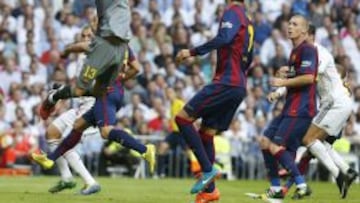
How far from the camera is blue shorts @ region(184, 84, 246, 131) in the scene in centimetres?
1397

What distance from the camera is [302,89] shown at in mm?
16016

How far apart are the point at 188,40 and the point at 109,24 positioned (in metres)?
15.5

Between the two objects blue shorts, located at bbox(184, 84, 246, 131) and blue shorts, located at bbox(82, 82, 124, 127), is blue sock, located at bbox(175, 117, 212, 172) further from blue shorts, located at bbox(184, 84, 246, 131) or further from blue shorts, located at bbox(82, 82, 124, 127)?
blue shorts, located at bbox(82, 82, 124, 127)

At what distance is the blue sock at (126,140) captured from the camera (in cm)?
1533

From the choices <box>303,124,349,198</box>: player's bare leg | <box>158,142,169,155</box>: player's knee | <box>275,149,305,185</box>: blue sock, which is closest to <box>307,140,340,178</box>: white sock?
<box>303,124,349,198</box>: player's bare leg

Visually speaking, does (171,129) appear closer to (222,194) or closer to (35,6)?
(35,6)

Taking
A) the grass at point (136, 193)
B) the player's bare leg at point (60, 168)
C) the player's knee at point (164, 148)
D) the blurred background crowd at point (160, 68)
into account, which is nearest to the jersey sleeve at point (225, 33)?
the grass at point (136, 193)

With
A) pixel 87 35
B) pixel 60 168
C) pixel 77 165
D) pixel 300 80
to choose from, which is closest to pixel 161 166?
pixel 60 168

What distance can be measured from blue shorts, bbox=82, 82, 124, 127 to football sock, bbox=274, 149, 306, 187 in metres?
2.21

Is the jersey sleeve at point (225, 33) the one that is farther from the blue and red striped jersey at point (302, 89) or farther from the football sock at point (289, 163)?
the football sock at point (289, 163)

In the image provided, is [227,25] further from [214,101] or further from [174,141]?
[174,141]

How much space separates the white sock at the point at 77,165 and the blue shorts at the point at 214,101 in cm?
285

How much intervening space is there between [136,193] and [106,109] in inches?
69.6

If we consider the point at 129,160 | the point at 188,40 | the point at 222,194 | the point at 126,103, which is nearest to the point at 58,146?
the point at 222,194
